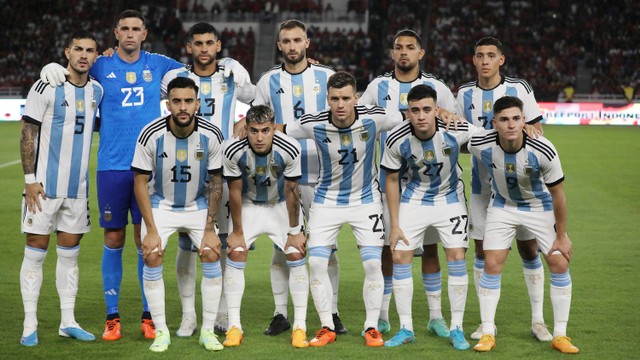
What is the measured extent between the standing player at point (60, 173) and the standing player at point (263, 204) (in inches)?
43.7

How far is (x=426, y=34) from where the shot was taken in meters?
35.3

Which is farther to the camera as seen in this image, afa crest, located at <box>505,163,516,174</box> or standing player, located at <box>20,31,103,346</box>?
standing player, located at <box>20,31,103,346</box>

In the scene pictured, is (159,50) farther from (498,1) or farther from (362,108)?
(362,108)

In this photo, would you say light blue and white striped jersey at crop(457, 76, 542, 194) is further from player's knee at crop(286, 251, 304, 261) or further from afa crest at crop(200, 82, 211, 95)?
afa crest at crop(200, 82, 211, 95)

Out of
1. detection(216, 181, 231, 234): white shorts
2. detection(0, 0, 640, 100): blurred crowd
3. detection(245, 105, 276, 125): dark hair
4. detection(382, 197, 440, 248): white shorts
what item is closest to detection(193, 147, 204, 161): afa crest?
detection(245, 105, 276, 125): dark hair

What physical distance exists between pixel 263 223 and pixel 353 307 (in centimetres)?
146

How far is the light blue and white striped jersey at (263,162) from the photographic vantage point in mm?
6590

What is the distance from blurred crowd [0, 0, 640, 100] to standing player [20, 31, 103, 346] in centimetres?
2493

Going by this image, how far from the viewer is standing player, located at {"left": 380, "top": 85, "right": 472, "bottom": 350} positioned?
6609mm

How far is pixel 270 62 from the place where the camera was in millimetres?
34344

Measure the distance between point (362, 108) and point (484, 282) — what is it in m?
1.54

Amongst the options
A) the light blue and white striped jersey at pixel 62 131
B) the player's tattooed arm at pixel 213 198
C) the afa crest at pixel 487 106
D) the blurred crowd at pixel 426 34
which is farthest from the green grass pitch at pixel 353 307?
the blurred crowd at pixel 426 34

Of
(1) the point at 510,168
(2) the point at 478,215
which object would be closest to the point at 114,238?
(2) the point at 478,215

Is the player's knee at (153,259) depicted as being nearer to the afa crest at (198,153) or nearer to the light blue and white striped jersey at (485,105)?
the afa crest at (198,153)
